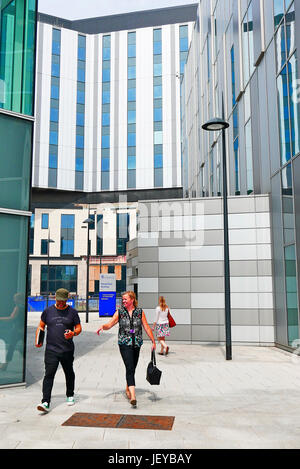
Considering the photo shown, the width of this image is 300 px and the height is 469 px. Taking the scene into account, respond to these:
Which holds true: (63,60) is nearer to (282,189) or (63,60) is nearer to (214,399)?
(282,189)

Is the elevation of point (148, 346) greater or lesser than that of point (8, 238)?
lesser

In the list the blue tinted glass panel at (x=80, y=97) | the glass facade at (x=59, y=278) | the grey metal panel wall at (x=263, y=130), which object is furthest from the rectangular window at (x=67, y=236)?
the grey metal panel wall at (x=263, y=130)

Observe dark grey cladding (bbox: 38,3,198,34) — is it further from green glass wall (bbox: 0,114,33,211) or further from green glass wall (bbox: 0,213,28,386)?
green glass wall (bbox: 0,213,28,386)

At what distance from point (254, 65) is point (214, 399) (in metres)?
12.8

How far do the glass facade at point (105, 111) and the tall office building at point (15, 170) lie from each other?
131ft

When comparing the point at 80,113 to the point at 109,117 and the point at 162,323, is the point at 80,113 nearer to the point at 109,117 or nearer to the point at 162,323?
the point at 109,117

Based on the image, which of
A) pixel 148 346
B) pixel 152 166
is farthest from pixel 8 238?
pixel 152 166

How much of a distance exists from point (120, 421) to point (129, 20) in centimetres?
6222

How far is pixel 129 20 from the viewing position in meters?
59.7

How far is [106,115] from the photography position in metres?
50.4

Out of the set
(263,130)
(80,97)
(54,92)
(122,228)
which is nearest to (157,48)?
(80,97)

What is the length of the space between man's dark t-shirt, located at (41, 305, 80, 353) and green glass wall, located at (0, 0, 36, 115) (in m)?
4.37

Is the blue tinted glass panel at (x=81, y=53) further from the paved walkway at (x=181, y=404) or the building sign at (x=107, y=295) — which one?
the paved walkway at (x=181, y=404)
